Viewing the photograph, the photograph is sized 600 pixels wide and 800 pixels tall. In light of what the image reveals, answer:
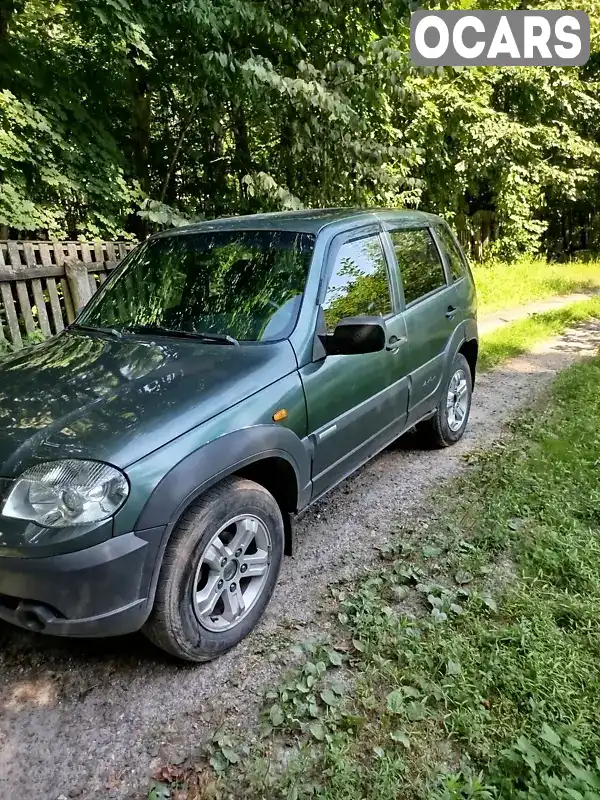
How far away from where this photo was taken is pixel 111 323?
3.36 metres

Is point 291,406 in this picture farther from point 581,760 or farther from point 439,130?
point 439,130

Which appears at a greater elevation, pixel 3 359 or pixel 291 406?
pixel 3 359

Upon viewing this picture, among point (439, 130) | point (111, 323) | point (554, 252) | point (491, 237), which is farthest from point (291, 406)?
point (554, 252)

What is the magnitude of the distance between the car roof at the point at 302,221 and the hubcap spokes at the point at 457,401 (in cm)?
139

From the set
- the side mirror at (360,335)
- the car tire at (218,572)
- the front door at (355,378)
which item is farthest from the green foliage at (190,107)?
the car tire at (218,572)

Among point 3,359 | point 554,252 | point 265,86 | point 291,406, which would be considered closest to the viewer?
point 291,406

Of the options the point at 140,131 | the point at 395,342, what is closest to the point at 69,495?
the point at 395,342

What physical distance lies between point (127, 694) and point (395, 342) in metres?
2.38

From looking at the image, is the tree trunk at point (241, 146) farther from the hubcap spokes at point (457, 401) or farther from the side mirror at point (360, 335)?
the side mirror at point (360, 335)

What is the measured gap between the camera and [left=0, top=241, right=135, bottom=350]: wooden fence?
17.4 ft

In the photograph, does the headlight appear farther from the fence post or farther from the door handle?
the fence post

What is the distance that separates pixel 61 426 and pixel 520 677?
6.88 ft

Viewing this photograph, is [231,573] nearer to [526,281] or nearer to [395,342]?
[395,342]

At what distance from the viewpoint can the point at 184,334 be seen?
3.05 meters
